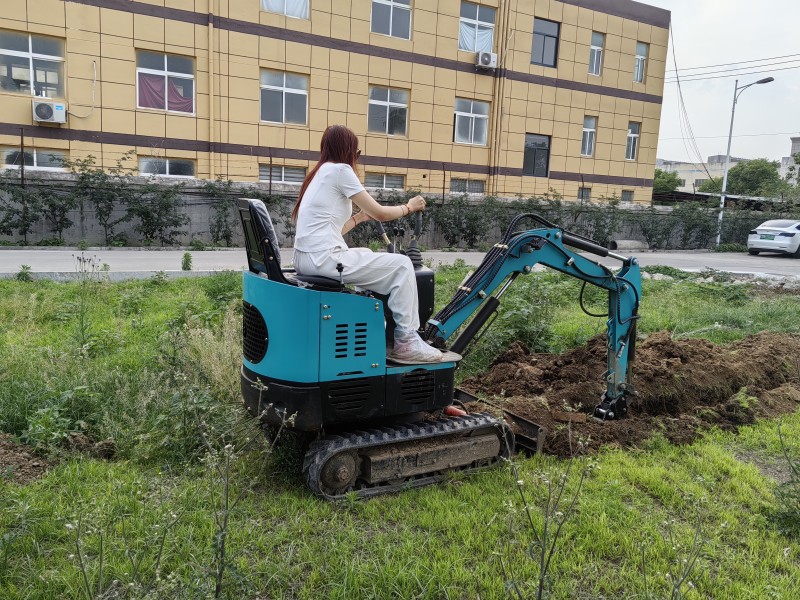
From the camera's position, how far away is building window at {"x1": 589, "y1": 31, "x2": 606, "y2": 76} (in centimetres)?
2939

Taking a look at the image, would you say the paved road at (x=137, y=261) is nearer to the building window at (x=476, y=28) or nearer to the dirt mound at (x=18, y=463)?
the dirt mound at (x=18, y=463)

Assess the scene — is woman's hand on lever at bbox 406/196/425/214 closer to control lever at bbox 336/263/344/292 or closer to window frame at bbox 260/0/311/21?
control lever at bbox 336/263/344/292

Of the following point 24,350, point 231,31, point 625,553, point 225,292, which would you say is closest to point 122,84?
point 231,31

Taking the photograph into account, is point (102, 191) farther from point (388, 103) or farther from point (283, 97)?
point (388, 103)

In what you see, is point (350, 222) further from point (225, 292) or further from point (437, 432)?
point (225, 292)

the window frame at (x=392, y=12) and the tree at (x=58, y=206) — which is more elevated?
the window frame at (x=392, y=12)

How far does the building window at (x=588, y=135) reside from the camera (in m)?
29.8

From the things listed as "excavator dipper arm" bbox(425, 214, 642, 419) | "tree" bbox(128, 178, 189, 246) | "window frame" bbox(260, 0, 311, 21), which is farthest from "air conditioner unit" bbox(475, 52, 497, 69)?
"excavator dipper arm" bbox(425, 214, 642, 419)

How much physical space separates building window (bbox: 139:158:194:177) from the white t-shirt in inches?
724

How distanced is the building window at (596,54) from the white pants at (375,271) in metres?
28.7

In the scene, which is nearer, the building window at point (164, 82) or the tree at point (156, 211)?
the tree at point (156, 211)

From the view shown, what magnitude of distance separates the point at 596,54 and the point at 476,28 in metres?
6.97

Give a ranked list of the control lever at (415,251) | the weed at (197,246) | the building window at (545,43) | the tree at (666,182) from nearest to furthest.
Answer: the control lever at (415,251), the weed at (197,246), the building window at (545,43), the tree at (666,182)

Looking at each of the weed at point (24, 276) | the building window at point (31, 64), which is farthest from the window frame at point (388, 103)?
the weed at point (24, 276)
